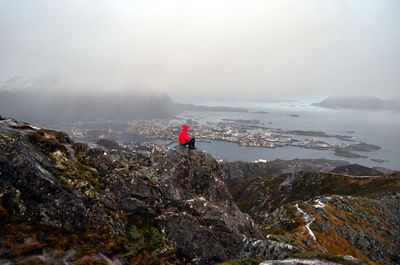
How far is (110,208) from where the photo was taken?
22094mm

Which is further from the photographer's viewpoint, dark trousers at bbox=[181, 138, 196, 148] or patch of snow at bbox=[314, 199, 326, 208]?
patch of snow at bbox=[314, 199, 326, 208]

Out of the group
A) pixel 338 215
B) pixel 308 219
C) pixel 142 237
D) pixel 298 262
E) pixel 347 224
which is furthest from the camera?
pixel 338 215

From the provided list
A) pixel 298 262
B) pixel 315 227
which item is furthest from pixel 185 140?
pixel 315 227

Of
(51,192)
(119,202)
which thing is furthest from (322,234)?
(51,192)

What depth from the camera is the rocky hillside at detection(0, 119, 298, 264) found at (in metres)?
16.3

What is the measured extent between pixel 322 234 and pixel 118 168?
149 feet

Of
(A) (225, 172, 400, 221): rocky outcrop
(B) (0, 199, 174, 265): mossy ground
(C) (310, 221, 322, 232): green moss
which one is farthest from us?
(A) (225, 172, 400, 221): rocky outcrop

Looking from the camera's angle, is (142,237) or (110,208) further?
(110,208)

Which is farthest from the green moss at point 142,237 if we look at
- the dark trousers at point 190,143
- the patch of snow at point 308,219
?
the patch of snow at point 308,219

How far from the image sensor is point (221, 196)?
3094 cm

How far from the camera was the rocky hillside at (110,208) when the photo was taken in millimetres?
16312

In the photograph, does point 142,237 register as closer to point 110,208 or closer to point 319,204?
point 110,208

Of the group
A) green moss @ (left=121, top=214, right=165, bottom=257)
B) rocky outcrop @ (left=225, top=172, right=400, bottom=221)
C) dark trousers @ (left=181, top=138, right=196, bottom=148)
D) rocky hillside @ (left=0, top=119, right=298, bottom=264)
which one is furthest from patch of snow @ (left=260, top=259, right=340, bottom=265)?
rocky outcrop @ (left=225, top=172, right=400, bottom=221)

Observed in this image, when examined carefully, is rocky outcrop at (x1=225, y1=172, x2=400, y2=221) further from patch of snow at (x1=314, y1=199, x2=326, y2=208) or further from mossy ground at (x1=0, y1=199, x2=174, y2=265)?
mossy ground at (x1=0, y1=199, x2=174, y2=265)
